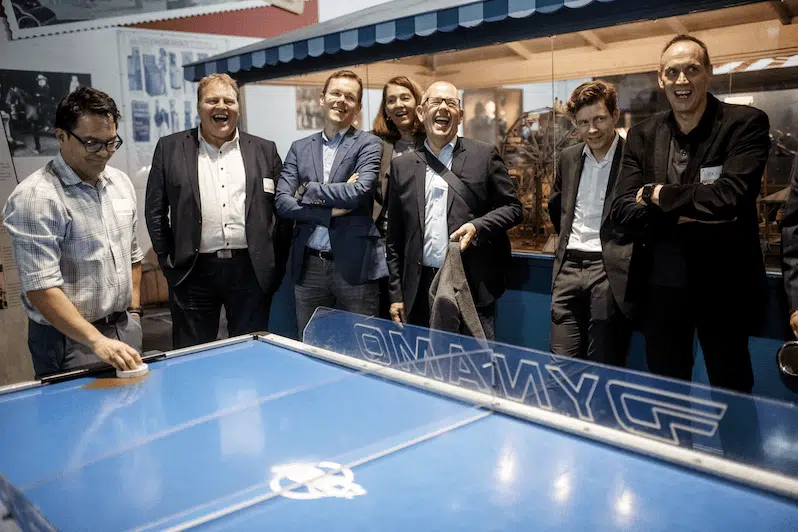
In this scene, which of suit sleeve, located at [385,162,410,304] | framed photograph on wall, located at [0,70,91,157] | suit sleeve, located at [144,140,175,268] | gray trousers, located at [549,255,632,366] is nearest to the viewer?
gray trousers, located at [549,255,632,366]

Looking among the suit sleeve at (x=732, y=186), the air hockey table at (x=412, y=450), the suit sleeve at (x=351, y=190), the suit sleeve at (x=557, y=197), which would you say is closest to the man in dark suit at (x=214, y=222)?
the suit sleeve at (x=351, y=190)

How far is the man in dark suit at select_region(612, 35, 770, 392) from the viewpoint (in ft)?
8.00

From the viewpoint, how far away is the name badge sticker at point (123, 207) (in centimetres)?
261

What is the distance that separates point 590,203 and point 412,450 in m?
1.77

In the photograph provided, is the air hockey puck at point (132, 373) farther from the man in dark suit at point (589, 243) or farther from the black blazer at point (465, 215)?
the man in dark suit at point (589, 243)

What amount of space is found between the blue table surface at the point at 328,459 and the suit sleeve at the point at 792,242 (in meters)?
1.18

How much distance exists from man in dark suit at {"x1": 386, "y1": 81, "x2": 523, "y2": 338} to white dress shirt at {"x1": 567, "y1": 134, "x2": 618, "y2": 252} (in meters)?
0.29

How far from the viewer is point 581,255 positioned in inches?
118

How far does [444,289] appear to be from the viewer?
9.77ft

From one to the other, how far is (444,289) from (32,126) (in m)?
3.68

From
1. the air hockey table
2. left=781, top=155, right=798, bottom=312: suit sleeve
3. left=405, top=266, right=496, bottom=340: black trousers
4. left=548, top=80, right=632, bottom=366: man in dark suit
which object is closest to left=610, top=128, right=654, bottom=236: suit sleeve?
left=548, top=80, right=632, bottom=366: man in dark suit

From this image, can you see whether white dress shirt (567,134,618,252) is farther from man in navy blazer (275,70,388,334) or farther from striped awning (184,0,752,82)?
man in navy blazer (275,70,388,334)

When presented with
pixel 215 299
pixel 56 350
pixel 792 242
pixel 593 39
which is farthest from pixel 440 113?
pixel 56 350

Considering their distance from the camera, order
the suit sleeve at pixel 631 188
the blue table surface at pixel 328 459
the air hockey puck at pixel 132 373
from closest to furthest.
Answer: the blue table surface at pixel 328 459, the air hockey puck at pixel 132 373, the suit sleeve at pixel 631 188
